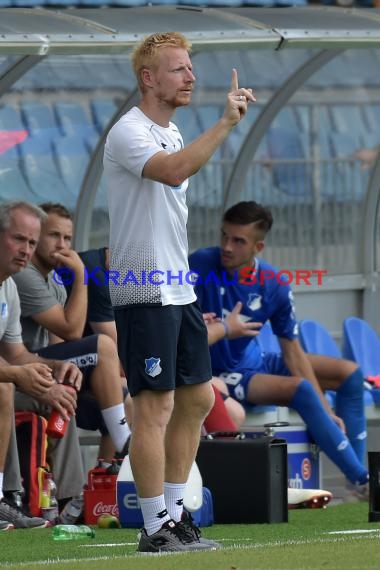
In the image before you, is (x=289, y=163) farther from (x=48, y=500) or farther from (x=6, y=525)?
(x=6, y=525)

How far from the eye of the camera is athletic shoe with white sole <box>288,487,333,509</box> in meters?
8.30

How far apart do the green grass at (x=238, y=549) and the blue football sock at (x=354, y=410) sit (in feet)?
6.05

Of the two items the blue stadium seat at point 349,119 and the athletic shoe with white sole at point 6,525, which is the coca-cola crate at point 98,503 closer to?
the athletic shoe with white sole at point 6,525

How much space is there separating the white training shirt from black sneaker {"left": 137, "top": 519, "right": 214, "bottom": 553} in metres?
0.83

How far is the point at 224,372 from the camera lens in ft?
29.5

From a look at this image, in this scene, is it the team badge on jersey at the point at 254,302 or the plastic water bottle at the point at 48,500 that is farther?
the team badge on jersey at the point at 254,302

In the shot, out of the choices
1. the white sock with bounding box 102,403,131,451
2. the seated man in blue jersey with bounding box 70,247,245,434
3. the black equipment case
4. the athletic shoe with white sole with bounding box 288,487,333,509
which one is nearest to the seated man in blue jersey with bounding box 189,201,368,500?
the seated man in blue jersey with bounding box 70,247,245,434

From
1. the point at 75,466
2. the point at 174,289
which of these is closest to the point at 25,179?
the point at 75,466

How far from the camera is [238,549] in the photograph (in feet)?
17.9

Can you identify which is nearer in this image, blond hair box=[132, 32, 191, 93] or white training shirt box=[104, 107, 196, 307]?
white training shirt box=[104, 107, 196, 307]

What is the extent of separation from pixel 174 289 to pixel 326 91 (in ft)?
19.4

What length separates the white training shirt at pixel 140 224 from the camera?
5.40 meters

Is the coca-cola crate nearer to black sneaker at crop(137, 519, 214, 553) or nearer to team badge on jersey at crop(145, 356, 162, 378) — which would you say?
black sneaker at crop(137, 519, 214, 553)

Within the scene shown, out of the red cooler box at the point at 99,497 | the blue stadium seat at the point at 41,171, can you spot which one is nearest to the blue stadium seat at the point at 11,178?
the blue stadium seat at the point at 41,171
